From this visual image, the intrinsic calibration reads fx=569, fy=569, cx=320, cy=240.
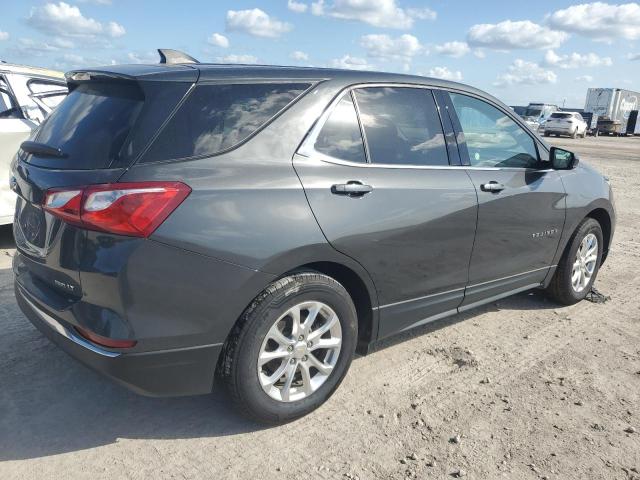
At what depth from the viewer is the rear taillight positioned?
2.34m

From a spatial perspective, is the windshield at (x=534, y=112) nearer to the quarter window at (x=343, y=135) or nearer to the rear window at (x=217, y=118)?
the quarter window at (x=343, y=135)

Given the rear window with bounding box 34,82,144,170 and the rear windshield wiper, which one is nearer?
the rear window with bounding box 34,82,144,170

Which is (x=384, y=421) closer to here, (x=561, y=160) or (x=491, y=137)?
(x=491, y=137)

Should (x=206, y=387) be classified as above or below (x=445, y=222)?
below

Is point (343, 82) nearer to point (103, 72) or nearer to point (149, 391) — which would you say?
point (103, 72)

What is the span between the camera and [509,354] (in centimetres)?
388

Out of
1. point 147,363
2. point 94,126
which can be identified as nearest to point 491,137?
point 94,126

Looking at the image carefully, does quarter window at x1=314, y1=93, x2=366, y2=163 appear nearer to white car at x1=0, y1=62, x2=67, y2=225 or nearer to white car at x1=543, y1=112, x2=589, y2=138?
white car at x1=0, y1=62, x2=67, y2=225

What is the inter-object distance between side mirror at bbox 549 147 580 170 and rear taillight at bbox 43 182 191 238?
300 centimetres

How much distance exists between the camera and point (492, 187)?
374 centimetres

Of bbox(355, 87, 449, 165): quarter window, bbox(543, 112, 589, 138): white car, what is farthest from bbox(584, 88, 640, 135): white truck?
bbox(355, 87, 449, 165): quarter window

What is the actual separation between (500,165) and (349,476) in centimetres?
A: 239

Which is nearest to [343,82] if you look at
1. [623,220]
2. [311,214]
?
[311,214]

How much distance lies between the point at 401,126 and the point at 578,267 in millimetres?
2415
